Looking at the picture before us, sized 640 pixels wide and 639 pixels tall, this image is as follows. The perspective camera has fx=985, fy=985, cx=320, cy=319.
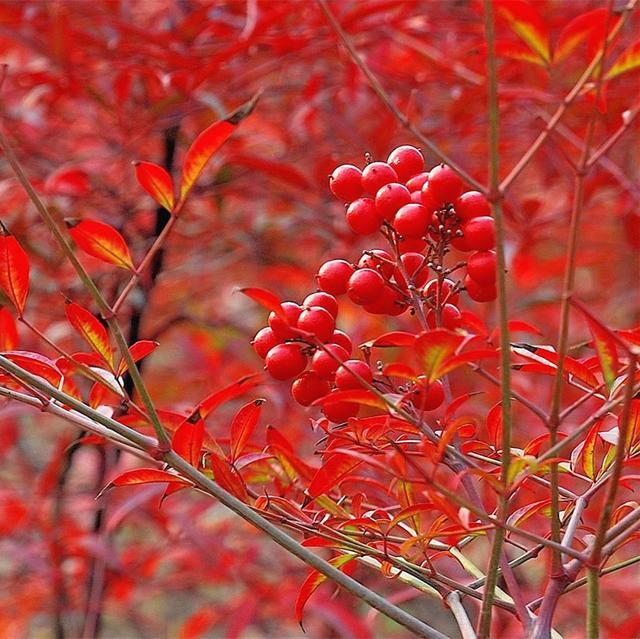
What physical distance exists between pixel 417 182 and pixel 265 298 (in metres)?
0.12

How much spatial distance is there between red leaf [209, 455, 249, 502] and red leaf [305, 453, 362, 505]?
4 cm

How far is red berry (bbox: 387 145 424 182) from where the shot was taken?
0.51 m

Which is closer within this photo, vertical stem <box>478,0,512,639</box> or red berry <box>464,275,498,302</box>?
vertical stem <box>478,0,512,639</box>

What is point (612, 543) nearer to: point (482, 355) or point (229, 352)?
point (482, 355)

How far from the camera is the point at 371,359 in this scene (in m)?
1.20

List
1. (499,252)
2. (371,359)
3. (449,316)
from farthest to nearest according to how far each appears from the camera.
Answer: (371,359)
(449,316)
(499,252)

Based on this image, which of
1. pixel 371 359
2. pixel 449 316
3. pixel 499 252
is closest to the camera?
pixel 499 252

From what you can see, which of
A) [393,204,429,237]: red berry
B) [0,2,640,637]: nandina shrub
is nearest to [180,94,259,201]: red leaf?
[0,2,640,637]: nandina shrub

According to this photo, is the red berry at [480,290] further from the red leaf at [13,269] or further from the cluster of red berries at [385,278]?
the red leaf at [13,269]

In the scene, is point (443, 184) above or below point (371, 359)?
above

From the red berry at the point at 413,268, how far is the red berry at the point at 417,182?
3 cm

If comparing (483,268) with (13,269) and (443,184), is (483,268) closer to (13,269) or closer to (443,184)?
(443,184)

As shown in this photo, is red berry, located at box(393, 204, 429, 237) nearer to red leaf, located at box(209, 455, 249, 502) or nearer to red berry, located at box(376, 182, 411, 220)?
red berry, located at box(376, 182, 411, 220)

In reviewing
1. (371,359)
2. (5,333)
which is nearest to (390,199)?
(5,333)
